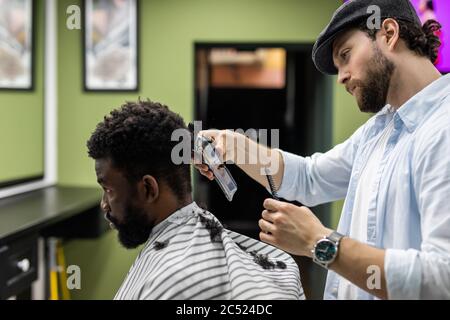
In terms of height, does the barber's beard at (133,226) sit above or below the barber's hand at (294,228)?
below

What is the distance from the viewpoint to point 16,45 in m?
2.39

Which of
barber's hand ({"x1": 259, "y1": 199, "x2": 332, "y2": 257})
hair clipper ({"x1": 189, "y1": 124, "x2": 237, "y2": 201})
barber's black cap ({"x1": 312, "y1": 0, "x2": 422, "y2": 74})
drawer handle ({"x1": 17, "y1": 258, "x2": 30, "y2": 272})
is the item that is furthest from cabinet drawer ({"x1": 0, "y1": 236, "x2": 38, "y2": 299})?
barber's black cap ({"x1": 312, "y1": 0, "x2": 422, "y2": 74})

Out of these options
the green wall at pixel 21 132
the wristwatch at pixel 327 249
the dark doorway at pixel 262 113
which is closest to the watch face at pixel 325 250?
the wristwatch at pixel 327 249

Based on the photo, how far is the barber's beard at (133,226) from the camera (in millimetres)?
1099

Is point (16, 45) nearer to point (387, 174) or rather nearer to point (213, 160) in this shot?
point (213, 160)

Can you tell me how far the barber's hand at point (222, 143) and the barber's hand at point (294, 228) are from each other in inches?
10.2

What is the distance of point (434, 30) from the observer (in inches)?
42.1

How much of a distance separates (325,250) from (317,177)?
462 mm

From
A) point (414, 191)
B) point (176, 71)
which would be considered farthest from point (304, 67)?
point (414, 191)

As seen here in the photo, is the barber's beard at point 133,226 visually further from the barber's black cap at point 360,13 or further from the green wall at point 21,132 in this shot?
the green wall at point 21,132

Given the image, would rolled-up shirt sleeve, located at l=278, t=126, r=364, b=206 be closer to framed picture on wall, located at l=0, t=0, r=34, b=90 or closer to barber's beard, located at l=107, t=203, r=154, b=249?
barber's beard, located at l=107, t=203, r=154, b=249

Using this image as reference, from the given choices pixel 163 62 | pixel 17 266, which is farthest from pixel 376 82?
pixel 163 62

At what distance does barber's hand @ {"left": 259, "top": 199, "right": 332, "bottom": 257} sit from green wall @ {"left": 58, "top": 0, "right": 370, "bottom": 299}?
405 mm

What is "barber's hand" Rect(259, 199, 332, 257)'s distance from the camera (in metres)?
0.89
